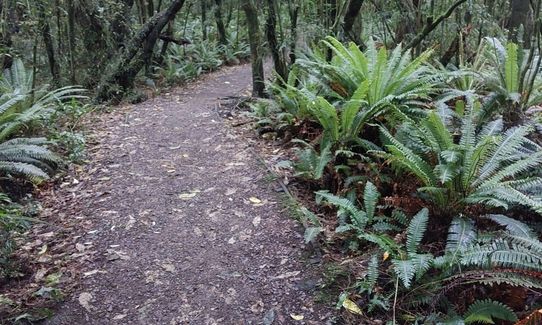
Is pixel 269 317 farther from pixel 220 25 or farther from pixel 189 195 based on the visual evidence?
pixel 220 25

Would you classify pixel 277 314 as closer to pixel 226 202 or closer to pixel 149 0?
pixel 226 202

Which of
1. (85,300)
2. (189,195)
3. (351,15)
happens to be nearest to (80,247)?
(85,300)

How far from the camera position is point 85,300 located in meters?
3.54

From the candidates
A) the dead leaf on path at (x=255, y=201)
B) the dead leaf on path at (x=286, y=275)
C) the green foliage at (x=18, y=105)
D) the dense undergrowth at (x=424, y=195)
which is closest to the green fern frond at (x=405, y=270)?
the dense undergrowth at (x=424, y=195)

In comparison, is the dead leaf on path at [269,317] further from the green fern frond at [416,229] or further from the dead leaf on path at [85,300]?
the dead leaf on path at [85,300]

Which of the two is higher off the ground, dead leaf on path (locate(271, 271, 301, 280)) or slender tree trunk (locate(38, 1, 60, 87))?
slender tree trunk (locate(38, 1, 60, 87))

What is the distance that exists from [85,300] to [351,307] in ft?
6.83

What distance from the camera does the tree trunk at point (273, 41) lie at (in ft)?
25.3

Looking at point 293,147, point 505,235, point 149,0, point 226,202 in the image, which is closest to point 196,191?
point 226,202

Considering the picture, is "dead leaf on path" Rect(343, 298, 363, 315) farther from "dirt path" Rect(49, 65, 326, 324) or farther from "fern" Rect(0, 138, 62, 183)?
"fern" Rect(0, 138, 62, 183)

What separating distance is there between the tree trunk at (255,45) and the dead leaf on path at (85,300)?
17.2ft

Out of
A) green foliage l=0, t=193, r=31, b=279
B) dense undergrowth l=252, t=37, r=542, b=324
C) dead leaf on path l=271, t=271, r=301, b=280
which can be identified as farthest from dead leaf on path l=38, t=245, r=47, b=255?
dense undergrowth l=252, t=37, r=542, b=324

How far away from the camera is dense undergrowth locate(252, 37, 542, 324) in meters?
3.26

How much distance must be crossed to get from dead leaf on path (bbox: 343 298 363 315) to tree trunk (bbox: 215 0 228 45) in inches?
516
